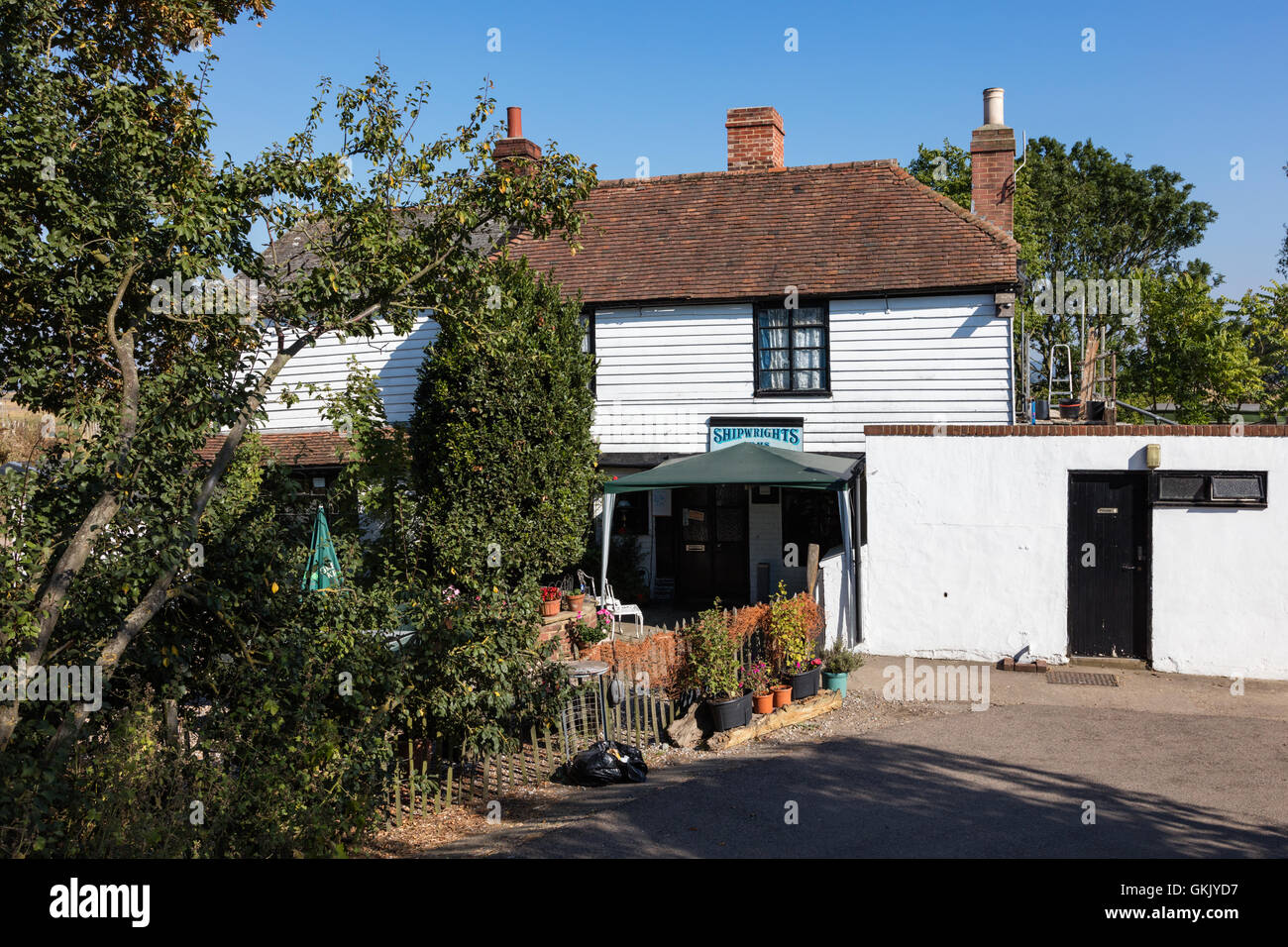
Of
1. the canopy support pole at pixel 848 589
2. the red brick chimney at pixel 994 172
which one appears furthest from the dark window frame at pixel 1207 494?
the red brick chimney at pixel 994 172

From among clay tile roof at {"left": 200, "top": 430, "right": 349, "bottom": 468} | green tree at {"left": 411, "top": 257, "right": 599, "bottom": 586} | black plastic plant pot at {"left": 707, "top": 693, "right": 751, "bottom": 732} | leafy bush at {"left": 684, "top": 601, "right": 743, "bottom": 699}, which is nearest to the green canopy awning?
green tree at {"left": 411, "top": 257, "right": 599, "bottom": 586}

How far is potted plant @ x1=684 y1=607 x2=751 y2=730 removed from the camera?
425 inches

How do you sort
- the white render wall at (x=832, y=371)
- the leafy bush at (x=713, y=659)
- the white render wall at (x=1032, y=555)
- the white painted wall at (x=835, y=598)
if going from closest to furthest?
1. the leafy bush at (x=713, y=659)
2. the white render wall at (x=1032, y=555)
3. the white painted wall at (x=835, y=598)
4. the white render wall at (x=832, y=371)

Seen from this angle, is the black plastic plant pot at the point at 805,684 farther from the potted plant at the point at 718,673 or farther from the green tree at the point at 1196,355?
the green tree at the point at 1196,355

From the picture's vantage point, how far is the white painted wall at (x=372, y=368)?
64.3ft

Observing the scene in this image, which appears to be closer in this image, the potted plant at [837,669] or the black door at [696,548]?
the potted plant at [837,669]

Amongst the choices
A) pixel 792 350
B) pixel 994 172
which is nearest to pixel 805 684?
pixel 792 350

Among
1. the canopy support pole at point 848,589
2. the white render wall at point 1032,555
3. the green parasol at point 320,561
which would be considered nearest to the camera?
the green parasol at point 320,561

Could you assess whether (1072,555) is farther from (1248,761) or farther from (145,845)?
(145,845)

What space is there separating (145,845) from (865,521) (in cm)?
1071

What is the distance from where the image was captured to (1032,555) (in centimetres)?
1353

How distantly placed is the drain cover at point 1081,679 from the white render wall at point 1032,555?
0.45m

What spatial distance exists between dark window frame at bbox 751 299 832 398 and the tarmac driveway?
24.7 ft

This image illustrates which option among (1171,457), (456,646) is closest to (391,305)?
(456,646)
